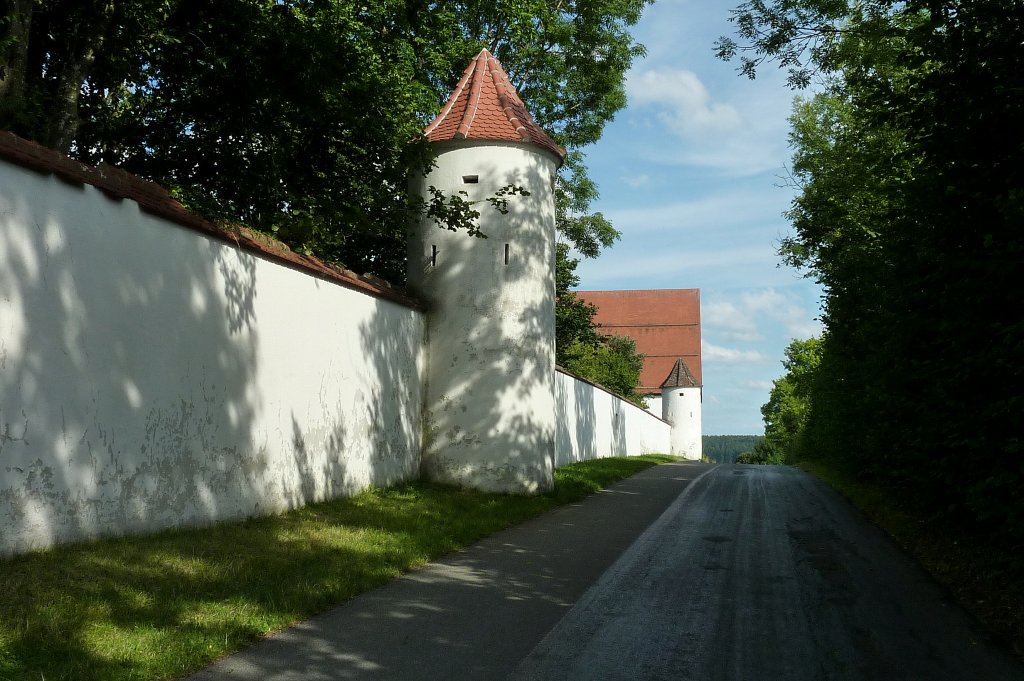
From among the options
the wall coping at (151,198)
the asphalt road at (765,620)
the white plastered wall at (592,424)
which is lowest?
the asphalt road at (765,620)

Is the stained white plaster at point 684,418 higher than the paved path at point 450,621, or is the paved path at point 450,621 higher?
the stained white plaster at point 684,418

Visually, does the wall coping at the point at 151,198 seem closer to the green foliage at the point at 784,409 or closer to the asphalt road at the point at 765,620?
the asphalt road at the point at 765,620

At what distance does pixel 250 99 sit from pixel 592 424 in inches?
723

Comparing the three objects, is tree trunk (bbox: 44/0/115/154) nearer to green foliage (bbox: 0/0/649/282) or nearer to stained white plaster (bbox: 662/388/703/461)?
green foliage (bbox: 0/0/649/282)

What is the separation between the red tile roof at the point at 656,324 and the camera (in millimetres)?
74375

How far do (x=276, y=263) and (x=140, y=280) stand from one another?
2.73 metres

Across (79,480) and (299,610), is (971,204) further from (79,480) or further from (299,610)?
(79,480)

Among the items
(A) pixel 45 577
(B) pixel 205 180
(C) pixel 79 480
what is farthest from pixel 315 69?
(A) pixel 45 577

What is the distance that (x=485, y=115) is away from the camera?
16.6 meters

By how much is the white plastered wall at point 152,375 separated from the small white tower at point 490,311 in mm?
2769

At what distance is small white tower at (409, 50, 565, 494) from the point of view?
15.2 meters

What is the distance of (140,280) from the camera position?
26.6 feet

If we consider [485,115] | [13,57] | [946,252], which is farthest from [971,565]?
[13,57]

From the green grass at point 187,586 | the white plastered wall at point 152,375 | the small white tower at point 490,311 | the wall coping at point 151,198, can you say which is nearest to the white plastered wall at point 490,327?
the small white tower at point 490,311
